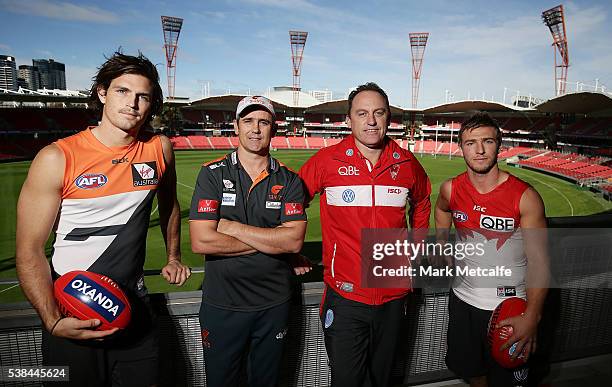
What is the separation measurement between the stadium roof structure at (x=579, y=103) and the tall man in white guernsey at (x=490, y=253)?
40.5 meters

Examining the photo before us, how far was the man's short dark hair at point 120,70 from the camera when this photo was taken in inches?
98.7

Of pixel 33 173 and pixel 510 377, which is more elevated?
pixel 33 173

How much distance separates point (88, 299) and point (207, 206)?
34.7 inches

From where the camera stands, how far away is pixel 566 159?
3938 centimetres

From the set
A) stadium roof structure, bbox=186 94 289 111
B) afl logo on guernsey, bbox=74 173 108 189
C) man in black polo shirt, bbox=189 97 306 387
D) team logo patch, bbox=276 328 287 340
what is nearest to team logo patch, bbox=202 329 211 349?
man in black polo shirt, bbox=189 97 306 387

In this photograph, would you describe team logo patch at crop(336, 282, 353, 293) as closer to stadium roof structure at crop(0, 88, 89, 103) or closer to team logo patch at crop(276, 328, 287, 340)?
team logo patch at crop(276, 328, 287, 340)

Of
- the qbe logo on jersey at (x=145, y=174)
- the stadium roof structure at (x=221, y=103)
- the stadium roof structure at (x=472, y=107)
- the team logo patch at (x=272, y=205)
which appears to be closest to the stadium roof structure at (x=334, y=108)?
the stadium roof structure at (x=472, y=107)

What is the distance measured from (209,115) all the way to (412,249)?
7390cm

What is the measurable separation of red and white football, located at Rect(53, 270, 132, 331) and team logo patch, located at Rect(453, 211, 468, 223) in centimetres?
254

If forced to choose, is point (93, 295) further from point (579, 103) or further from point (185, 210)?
point (579, 103)

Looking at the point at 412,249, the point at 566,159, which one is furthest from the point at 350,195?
the point at 566,159

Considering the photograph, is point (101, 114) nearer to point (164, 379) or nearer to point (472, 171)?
point (164, 379)

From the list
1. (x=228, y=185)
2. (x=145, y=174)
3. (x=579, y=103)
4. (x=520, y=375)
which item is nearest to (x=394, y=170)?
(x=228, y=185)

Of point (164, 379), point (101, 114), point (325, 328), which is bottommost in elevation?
point (164, 379)
